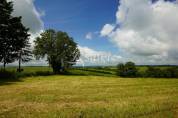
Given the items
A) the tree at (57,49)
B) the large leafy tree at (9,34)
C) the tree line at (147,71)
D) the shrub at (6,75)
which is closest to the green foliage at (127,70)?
the tree line at (147,71)

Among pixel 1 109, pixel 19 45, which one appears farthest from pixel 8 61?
pixel 1 109

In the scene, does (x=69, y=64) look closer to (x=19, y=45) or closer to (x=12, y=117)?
(x=19, y=45)

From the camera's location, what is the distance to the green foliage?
89.3 meters

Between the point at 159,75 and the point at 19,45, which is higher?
the point at 19,45

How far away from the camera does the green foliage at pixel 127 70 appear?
89.3m

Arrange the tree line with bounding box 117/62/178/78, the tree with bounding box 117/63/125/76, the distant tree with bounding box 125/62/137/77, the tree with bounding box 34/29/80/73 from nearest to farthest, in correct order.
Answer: the tree with bounding box 34/29/80/73
the tree line with bounding box 117/62/178/78
the distant tree with bounding box 125/62/137/77
the tree with bounding box 117/63/125/76

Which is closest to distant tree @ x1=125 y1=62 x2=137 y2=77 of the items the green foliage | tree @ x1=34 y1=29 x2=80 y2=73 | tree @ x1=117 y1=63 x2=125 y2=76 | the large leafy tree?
the green foliage

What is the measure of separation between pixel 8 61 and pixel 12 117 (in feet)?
151

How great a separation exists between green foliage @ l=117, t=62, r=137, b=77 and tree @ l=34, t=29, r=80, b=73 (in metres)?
19.3

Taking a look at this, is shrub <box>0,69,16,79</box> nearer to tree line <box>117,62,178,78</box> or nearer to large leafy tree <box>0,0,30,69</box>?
large leafy tree <box>0,0,30,69</box>

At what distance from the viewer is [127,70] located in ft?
298

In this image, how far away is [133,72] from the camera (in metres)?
89.6

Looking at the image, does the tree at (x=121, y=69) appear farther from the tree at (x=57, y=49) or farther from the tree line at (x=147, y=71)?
the tree at (x=57, y=49)

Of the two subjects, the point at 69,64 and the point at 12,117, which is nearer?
the point at 12,117
